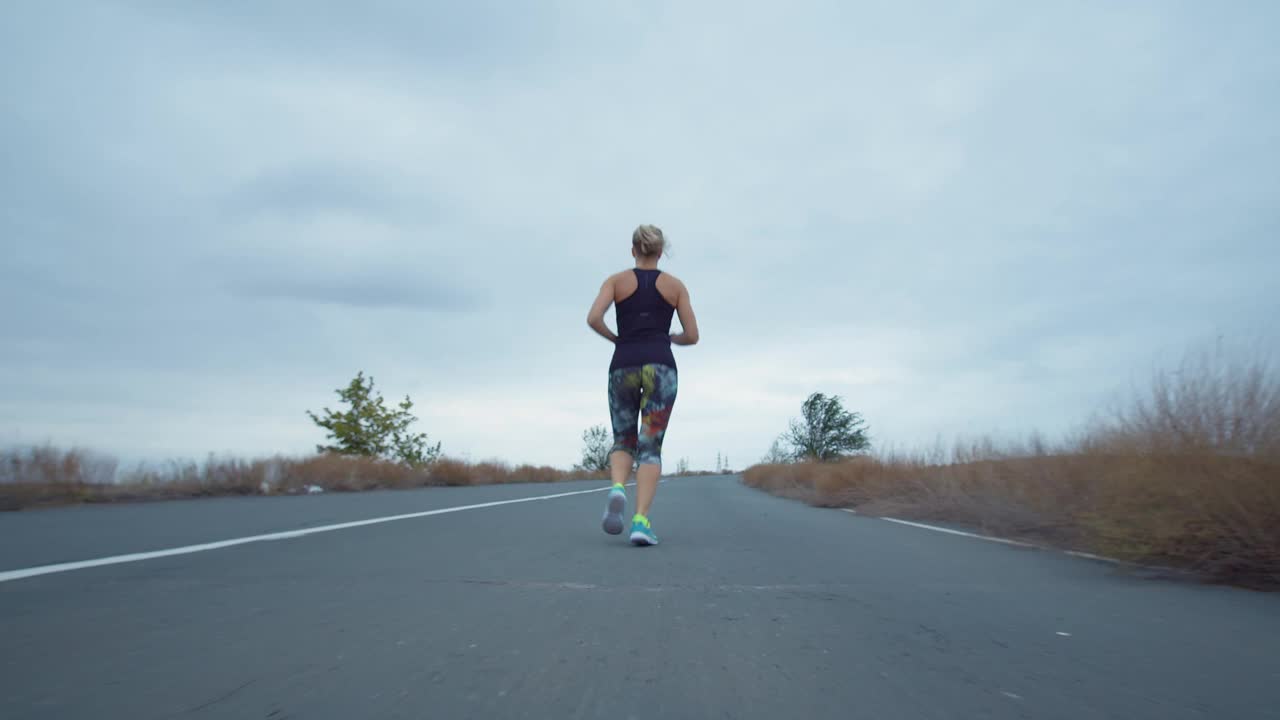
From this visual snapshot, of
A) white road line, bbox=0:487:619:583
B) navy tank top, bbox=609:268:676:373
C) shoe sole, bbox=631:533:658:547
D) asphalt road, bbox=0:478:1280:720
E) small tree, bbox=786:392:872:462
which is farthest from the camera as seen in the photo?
small tree, bbox=786:392:872:462

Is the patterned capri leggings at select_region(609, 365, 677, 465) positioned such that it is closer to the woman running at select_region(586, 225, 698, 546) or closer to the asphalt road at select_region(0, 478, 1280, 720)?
the woman running at select_region(586, 225, 698, 546)

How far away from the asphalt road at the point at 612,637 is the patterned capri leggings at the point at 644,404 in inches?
41.6

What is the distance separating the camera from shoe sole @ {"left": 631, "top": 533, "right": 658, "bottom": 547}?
15.6 feet

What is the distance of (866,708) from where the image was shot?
66.3 inches

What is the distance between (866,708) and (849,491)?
11.0m

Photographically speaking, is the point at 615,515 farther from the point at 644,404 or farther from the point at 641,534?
the point at 644,404

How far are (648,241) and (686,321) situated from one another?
2.10 feet

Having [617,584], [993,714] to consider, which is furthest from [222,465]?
[993,714]

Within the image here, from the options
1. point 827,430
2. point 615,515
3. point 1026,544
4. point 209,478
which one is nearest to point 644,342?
point 615,515

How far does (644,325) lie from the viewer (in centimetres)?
523

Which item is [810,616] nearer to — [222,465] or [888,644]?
[888,644]

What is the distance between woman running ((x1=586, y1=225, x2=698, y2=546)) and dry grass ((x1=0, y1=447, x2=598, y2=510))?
7.45m

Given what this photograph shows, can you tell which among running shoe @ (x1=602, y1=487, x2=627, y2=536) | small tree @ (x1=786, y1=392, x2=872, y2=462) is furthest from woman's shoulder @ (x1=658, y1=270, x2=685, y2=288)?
small tree @ (x1=786, y1=392, x2=872, y2=462)

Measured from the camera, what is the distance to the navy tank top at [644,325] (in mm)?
5180
